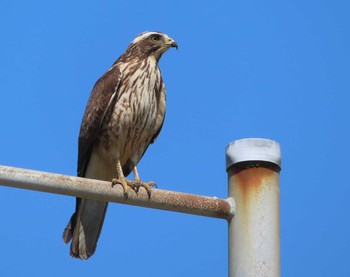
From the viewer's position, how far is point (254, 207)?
141 inches

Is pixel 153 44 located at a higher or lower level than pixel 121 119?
higher

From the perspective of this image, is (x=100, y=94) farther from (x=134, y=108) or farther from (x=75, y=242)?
(x=75, y=242)

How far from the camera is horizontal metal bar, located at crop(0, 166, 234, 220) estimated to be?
3561 millimetres

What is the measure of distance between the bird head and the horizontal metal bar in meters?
3.93

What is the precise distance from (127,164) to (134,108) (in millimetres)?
652

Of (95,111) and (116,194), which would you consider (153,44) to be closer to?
(95,111)

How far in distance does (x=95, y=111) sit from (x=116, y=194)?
3418 millimetres

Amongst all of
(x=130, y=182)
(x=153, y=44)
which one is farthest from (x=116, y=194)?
(x=153, y=44)

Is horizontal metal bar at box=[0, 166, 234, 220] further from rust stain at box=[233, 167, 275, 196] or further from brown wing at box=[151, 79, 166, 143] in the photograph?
brown wing at box=[151, 79, 166, 143]

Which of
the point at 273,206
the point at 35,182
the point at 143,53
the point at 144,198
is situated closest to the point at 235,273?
the point at 273,206

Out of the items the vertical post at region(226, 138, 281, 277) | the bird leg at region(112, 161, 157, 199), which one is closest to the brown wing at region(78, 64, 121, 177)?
the bird leg at region(112, 161, 157, 199)

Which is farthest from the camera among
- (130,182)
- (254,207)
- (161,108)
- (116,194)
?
(161,108)

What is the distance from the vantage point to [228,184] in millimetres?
3814

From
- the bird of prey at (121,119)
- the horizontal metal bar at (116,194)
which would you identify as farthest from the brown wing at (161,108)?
the horizontal metal bar at (116,194)
